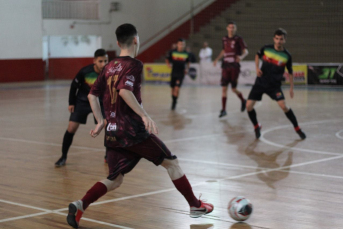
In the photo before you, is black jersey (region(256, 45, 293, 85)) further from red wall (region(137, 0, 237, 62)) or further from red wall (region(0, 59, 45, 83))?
red wall (region(137, 0, 237, 62))

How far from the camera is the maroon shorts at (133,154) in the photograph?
485 cm

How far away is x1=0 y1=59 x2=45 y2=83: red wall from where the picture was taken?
27984mm

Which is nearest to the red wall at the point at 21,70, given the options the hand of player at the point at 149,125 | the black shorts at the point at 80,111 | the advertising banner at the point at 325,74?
the advertising banner at the point at 325,74

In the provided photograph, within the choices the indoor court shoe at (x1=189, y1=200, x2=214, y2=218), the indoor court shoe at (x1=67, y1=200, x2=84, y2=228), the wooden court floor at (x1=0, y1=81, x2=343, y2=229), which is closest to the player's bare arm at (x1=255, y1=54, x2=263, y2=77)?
the wooden court floor at (x1=0, y1=81, x2=343, y2=229)

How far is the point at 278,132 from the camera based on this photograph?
11.1 meters

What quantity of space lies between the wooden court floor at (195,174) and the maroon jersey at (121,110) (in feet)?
2.79

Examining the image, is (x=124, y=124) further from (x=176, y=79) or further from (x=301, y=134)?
(x=176, y=79)

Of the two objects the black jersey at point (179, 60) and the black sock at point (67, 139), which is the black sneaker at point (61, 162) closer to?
the black sock at point (67, 139)

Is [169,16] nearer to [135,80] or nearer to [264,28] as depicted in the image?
[264,28]

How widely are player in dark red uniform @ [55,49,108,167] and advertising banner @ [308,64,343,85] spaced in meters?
15.4

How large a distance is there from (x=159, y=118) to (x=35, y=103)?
584cm

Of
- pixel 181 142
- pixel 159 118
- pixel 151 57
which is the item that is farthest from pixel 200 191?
pixel 151 57

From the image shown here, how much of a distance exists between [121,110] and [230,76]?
383 inches

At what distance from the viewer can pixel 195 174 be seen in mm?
7336
